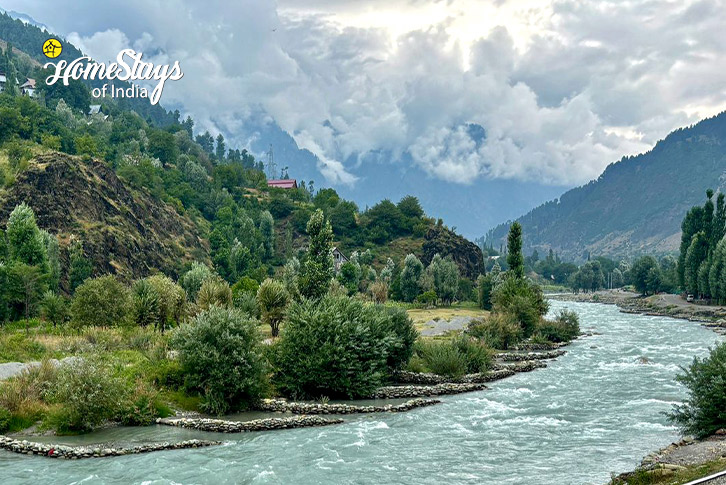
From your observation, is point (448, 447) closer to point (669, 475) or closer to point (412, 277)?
point (669, 475)

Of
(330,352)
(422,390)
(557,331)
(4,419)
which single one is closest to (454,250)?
(557,331)

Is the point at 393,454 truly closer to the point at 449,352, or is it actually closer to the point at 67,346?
the point at 449,352

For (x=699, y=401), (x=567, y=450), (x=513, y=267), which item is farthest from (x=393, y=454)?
(x=513, y=267)

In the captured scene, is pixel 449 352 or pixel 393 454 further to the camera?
pixel 449 352

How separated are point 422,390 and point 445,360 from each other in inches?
255

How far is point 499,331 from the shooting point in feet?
230

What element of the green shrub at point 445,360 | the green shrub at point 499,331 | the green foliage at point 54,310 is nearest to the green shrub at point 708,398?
the green shrub at point 445,360

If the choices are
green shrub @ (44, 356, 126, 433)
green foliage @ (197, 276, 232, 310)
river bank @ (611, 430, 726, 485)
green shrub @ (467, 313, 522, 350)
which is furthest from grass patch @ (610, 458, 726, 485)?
green foliage @ (197, 276, 232, 310)

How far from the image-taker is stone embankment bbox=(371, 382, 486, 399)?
145 ft

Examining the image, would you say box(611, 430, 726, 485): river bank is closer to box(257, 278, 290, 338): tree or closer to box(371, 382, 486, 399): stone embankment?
box(371, 382, 486, 399): stone embankment

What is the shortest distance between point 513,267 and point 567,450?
210 ft

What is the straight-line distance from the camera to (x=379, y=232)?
185m

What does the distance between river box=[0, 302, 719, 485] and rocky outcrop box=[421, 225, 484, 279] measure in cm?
12461

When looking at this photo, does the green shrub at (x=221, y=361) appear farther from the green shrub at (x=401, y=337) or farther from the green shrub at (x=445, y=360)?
the green shrub at (x=445, y=360)
